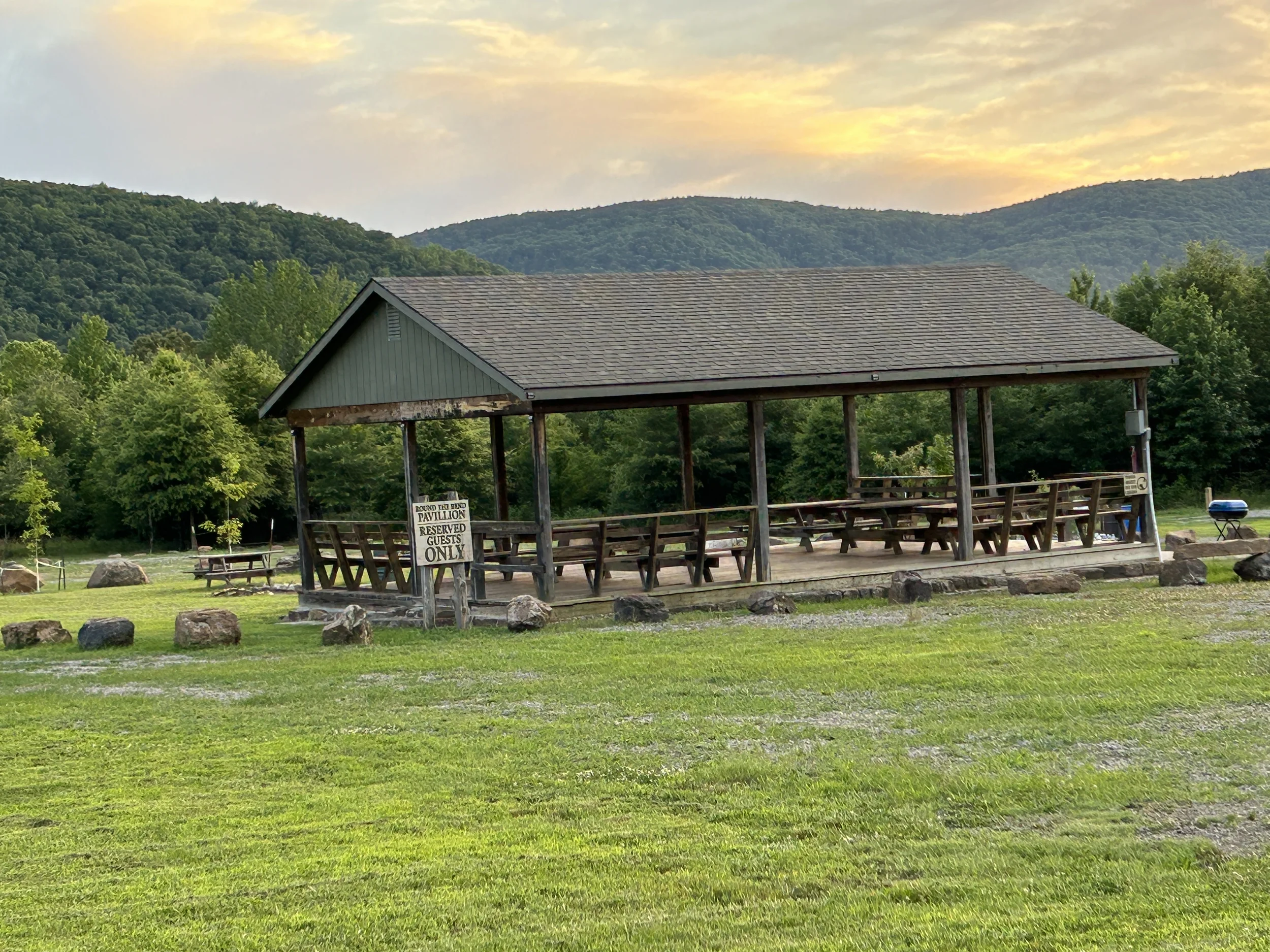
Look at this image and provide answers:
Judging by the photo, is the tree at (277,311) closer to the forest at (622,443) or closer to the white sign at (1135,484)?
the forest at (622,443)

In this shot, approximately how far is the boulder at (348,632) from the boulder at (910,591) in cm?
618

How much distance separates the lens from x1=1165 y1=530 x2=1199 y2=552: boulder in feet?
71.4

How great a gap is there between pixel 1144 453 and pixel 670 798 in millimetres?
14653

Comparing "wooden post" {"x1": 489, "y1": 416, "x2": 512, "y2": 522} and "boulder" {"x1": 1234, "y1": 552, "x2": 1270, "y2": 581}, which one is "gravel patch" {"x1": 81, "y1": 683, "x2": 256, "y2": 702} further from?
"boulder" {"x1": 1234, "y1": 552, "x2": 1270, "y2": 581}

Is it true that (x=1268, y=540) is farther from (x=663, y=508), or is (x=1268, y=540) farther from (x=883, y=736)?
(x=663, y=508)

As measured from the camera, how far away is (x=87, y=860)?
6.64 m

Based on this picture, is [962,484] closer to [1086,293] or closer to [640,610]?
[640,610]

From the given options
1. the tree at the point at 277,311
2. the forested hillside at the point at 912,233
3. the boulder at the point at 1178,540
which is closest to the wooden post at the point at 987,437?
the boulder at the point at 1178,540

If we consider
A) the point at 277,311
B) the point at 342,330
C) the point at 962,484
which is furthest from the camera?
the point at 277,311

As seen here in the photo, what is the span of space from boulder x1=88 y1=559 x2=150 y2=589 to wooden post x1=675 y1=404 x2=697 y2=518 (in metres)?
14.4

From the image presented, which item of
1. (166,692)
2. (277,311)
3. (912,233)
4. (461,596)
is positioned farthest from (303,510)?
(912,233)

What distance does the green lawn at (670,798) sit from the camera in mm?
5406

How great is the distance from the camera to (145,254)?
310 feet

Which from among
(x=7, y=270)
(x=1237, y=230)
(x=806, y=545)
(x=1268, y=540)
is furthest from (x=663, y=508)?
(x=1237, y=230)
